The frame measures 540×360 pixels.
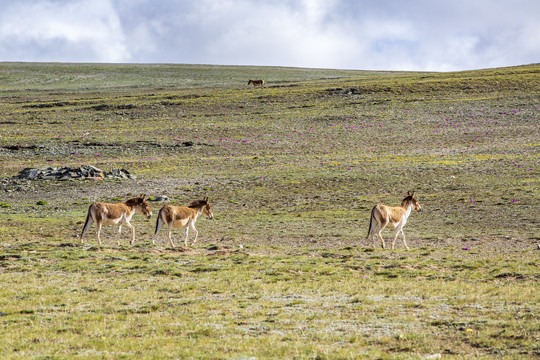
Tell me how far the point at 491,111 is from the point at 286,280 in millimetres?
61964

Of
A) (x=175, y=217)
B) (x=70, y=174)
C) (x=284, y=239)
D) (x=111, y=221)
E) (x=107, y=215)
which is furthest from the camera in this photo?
(x=70, y=174)

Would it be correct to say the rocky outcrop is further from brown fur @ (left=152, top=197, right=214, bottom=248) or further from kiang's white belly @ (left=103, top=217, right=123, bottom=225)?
brown fur @ (left=152, top=197, right=214, bottom=248)

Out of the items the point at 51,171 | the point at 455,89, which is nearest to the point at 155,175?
the point at 51,171

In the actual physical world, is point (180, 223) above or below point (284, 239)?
above

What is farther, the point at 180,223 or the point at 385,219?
the point at 180,223

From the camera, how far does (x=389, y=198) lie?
34188mm

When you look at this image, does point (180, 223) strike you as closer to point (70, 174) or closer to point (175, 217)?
point (175, 217)

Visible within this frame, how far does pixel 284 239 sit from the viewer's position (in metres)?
24.5

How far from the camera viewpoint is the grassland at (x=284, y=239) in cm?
1104

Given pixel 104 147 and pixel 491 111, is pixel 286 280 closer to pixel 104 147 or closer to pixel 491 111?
pixel 104 147

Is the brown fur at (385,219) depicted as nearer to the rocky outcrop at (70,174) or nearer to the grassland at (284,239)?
the grassland at (284,239)

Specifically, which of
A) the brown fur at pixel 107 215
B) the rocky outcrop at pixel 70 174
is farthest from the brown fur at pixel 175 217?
the rocky outcrop at pixel 70 174

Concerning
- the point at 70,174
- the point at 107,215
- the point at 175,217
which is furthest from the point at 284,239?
the point at 70,174

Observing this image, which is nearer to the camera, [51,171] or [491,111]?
[51,171]
